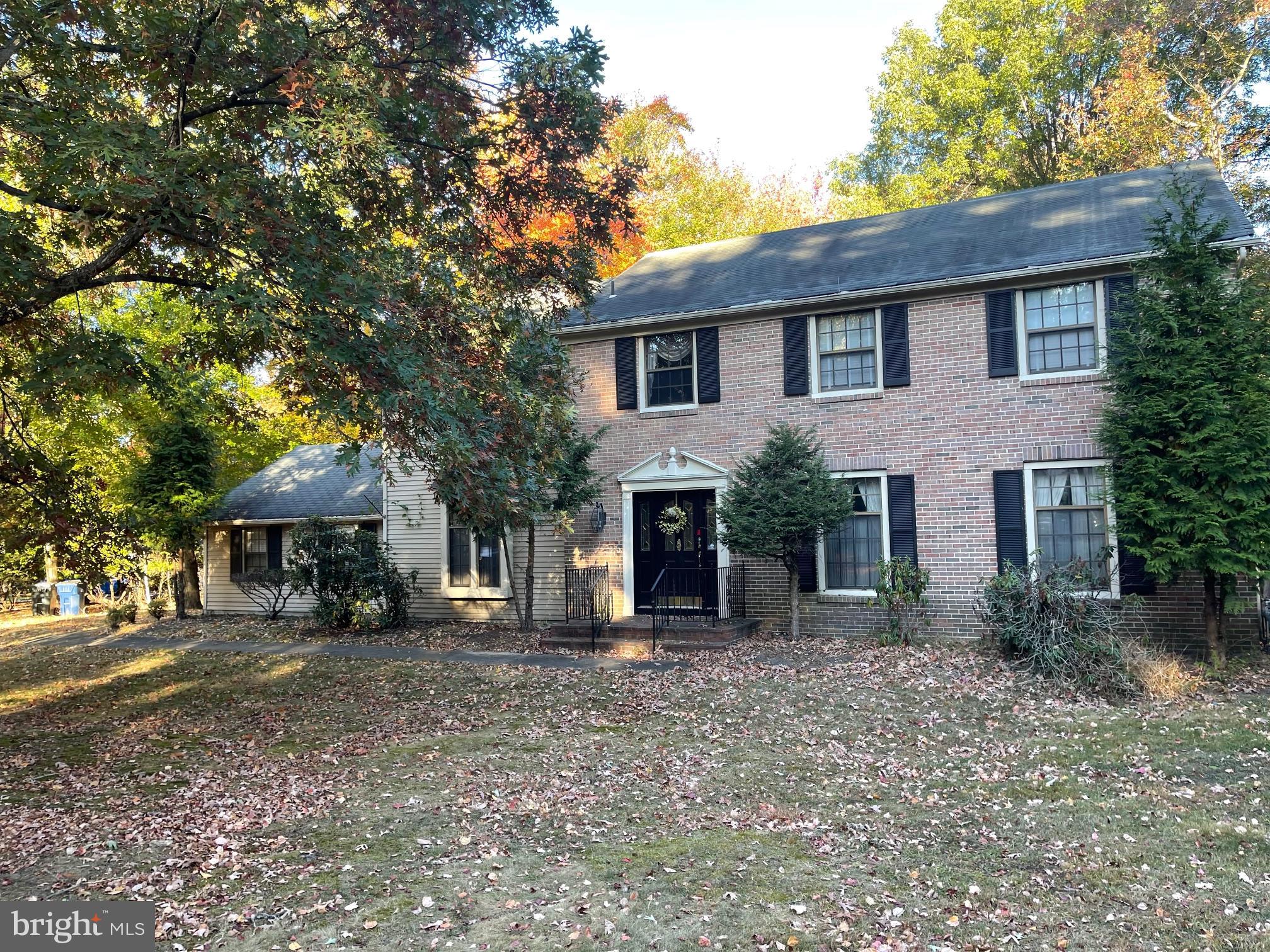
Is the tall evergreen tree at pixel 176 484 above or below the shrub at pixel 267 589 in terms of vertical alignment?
above

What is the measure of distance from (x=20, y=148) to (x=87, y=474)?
3650 millimetres

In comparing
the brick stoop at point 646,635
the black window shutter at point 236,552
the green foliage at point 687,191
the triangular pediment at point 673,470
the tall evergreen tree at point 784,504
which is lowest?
the brick stoop at point 646,635

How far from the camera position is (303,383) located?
721 centimetres

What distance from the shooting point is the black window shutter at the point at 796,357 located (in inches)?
529

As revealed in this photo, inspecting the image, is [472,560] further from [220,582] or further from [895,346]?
[895,346]

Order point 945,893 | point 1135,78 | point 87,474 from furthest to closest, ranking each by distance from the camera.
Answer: point 1135,78, point 87,474, point 945,893

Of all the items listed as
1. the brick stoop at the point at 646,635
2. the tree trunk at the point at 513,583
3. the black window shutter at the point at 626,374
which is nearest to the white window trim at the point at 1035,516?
the brick stoop at the point at 646,635

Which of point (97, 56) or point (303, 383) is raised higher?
point (97, 56)

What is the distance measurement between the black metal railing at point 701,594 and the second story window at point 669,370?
295cm

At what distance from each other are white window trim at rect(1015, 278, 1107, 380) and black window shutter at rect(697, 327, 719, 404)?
4606 millimetres

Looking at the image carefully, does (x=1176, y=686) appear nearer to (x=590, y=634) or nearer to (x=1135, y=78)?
(x=590, y=634)

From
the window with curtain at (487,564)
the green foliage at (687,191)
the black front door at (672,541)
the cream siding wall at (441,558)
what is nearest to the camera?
the black front door at (672,541)

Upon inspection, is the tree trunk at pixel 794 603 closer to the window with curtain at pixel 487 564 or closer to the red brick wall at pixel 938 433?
the red brick wall at pixel 938 433

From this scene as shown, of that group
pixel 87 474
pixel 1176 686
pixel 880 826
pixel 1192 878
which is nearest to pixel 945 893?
pixel 880 826
